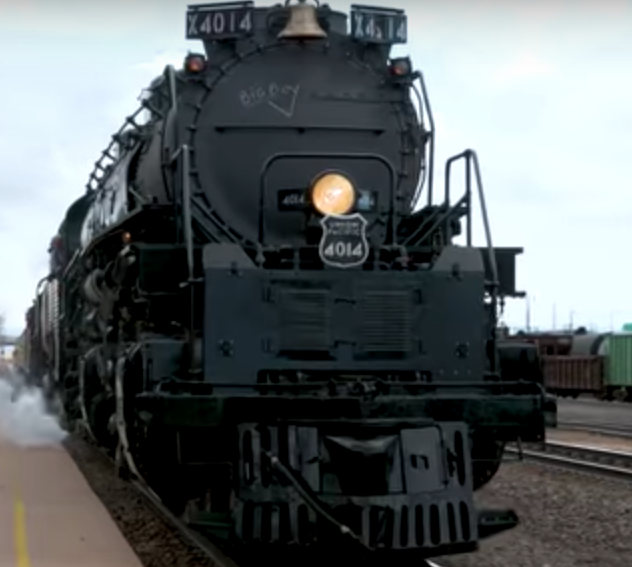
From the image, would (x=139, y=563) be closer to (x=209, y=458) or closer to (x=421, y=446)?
(x=209, y=458)

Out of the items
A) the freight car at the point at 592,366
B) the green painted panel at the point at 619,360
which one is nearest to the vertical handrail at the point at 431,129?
the freight car at the point at 592,366

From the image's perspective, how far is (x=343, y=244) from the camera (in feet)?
25.0

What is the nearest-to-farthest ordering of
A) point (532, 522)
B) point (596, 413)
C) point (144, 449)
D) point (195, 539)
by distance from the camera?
point (144, 449) → point (195, 539) → point (532, 522) → point (596, 413)

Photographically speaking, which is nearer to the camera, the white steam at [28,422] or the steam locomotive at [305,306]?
the steam locomotive at [305,306]

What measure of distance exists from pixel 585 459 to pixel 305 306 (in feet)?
35.7

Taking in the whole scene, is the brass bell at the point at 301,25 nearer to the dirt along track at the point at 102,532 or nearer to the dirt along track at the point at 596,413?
the dirt along track at the point at 102,532

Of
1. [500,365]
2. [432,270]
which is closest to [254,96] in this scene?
[432,270]

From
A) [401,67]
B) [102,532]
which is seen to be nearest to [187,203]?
[401,67]

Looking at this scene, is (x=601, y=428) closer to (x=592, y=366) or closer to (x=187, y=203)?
(x=592, y=366)

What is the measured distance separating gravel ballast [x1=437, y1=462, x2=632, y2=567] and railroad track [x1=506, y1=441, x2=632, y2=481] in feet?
1.24

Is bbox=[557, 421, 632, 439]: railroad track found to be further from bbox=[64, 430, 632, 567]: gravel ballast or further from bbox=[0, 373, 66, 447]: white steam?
bbox=[0, 373, 66, 447]: white steam

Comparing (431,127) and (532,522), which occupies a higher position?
(431,127)

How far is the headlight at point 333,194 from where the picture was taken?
26.5ft

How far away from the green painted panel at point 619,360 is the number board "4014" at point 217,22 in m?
31.0
